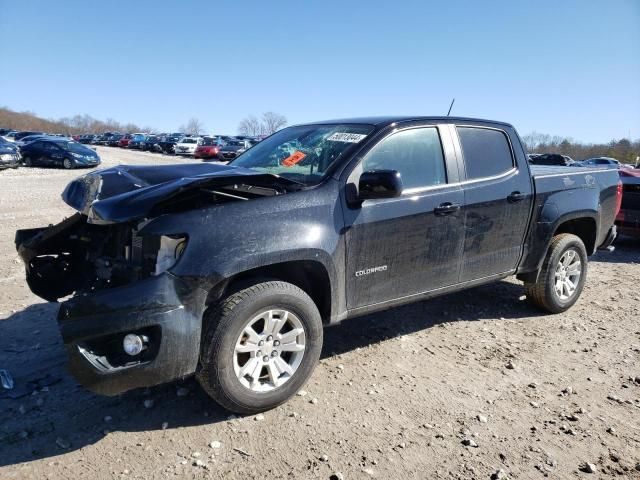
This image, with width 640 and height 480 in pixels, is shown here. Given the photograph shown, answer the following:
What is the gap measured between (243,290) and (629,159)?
2323 inches

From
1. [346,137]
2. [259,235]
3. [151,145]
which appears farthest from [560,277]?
[151,145]

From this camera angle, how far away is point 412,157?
12.8 ft

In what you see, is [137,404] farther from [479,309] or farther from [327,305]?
[479,309]

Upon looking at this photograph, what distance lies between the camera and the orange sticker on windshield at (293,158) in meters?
3.95

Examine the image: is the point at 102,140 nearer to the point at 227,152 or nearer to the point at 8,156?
the point at 227,152

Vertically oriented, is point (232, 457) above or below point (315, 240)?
below

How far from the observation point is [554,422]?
3146 mm

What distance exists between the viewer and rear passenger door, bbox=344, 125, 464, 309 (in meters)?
3.50

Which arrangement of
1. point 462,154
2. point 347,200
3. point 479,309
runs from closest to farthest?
point 347,200, point 462,154, point 479,309

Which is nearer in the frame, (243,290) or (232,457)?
(232,457)

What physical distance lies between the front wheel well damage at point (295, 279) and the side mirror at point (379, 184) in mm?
591

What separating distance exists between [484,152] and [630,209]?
5.29 metres

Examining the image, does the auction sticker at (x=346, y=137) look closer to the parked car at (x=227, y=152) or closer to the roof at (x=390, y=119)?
the roof at (x=390, y=119)

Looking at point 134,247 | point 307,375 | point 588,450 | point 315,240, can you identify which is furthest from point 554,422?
point 134,247
